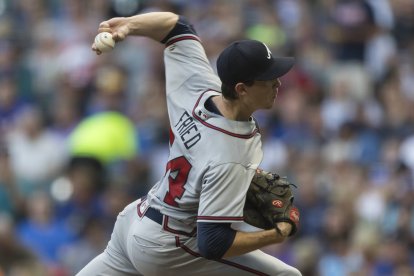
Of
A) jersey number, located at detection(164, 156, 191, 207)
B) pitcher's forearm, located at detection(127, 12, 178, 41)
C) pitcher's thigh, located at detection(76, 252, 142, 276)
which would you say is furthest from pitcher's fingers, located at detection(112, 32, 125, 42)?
pitcher's thigh, located at detection(76, 252, 142, 276)

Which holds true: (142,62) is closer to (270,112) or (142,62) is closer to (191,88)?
(270,112)

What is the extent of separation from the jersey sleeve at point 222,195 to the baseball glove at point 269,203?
0.70 ft

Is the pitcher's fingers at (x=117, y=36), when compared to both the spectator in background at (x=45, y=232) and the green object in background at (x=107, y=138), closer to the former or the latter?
the spectator in background at (x=45, y=232)

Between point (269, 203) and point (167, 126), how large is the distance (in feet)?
19.5

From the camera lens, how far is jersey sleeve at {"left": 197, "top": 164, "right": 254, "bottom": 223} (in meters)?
6.01

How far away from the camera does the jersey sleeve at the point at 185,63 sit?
6543mm

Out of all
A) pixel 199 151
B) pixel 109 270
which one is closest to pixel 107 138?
pixel 109 270

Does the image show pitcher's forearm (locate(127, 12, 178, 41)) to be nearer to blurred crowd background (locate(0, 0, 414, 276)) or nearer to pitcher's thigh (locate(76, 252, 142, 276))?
pitcher's thigh (locate(76, 252, 142, 276))

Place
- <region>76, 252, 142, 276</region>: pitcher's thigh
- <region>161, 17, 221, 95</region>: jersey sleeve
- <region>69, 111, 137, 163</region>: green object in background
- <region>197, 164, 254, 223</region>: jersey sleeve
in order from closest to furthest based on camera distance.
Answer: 1. <region>197, 164, 254, 223</region>: jersey sleeve
2. <region>161, 17, 221, 95</region>: jersey sleeve
3. <region>76, 252, 142, 276</region>: pitcher's thigh
4. <region>69, 111, 137, 163</region>: green object in background

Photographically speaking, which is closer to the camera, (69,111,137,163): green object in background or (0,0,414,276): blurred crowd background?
(0,0,414,276): blurred crowd background

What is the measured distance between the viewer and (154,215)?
6.46m

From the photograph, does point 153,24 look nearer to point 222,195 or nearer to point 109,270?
point 222,195

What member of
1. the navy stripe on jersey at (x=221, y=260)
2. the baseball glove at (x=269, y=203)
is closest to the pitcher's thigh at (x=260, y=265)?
the navy stripe on jersey at (x=221, y=260)

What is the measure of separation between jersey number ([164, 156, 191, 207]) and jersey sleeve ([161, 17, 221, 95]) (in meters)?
0.44
